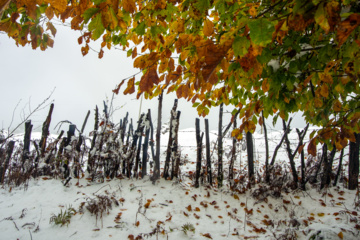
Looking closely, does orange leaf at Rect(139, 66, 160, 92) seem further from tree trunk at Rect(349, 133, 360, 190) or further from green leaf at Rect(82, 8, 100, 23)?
tree trunk at Rect(349, 133, 360, 190)

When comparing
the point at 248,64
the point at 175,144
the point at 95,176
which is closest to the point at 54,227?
the point at 95,176

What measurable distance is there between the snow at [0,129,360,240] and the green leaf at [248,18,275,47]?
8.09 ft

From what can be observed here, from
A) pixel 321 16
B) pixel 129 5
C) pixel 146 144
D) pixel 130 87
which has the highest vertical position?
pixel 129 5

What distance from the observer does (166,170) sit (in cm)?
397

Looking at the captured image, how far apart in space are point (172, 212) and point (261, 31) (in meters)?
2.89

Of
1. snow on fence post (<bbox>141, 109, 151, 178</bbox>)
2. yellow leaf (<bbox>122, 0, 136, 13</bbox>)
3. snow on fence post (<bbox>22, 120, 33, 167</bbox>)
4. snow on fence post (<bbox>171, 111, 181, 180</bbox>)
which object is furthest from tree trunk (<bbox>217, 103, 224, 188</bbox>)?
snow on fence post (<bbox>22, 120, 33, 167</bbox>)

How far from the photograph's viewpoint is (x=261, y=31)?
2.47 ft

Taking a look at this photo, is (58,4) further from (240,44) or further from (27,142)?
(27,142)

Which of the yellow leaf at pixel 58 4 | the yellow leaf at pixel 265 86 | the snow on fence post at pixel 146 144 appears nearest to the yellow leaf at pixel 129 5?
the yellow leaf at pixel 58 4

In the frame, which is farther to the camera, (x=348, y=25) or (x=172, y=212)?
(x=172, y=212)

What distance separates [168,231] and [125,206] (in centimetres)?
85

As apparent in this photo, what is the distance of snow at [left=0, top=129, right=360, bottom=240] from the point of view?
238 centimetres

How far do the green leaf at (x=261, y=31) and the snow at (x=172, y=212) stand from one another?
8.09ft

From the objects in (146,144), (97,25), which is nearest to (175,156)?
(146,144)
